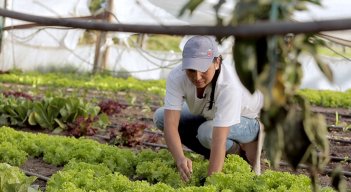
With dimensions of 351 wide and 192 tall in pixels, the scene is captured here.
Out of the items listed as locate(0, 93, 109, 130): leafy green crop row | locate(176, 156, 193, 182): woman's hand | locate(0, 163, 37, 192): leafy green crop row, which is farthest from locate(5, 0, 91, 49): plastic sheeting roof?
locate(0, 163, 37, 192): leafy green crop row

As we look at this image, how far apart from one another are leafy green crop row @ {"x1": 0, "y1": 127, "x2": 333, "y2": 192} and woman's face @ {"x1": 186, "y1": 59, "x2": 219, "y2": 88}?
562 millimetres

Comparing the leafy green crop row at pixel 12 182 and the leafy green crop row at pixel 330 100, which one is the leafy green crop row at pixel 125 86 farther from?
the leafy green crop row at pixel 12 182

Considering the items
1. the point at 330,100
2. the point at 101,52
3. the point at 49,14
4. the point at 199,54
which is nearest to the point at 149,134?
the point at 199,54

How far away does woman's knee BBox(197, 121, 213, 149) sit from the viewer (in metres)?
4.93

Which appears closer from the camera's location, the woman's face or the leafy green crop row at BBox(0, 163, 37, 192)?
the leafy green crop row at BBox(0, 163, 37, 192)

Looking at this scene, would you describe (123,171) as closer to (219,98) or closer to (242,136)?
(242,136)

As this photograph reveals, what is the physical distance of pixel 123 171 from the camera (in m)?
5.17

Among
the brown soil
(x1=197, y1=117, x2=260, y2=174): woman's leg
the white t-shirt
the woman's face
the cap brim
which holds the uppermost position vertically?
the cap brim

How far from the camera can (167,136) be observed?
4.61 meters

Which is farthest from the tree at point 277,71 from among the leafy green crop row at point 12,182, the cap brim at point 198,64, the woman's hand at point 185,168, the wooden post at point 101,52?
the wooden post at point 101,52

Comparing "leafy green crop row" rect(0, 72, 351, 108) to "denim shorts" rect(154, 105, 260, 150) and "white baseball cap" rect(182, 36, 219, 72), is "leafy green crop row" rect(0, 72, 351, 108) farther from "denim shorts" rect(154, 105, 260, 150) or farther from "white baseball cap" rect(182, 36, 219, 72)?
"white baseball cap" rect(182, 36, 219, 72)

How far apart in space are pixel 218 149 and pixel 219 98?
39cm

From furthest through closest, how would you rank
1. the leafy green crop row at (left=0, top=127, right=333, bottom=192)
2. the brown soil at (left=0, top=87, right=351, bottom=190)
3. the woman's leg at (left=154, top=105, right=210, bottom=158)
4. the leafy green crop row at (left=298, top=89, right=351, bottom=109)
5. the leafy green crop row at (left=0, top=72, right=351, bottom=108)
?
the leafy green crop row at (left=0, top=72, right=351, bottom=108), the leafy green crop row at (left=298, top=89, right=351, bottom=109), the brown soil at (left=0, top=87, right=351, bottom=190), the woman's leg at (left=154, top=105, right=210, bottom=158), the leafy green crop row at (left=0, top=127, right=333, bottom=192)

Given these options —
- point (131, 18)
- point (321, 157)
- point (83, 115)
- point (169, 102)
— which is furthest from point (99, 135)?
point (131, 18)
